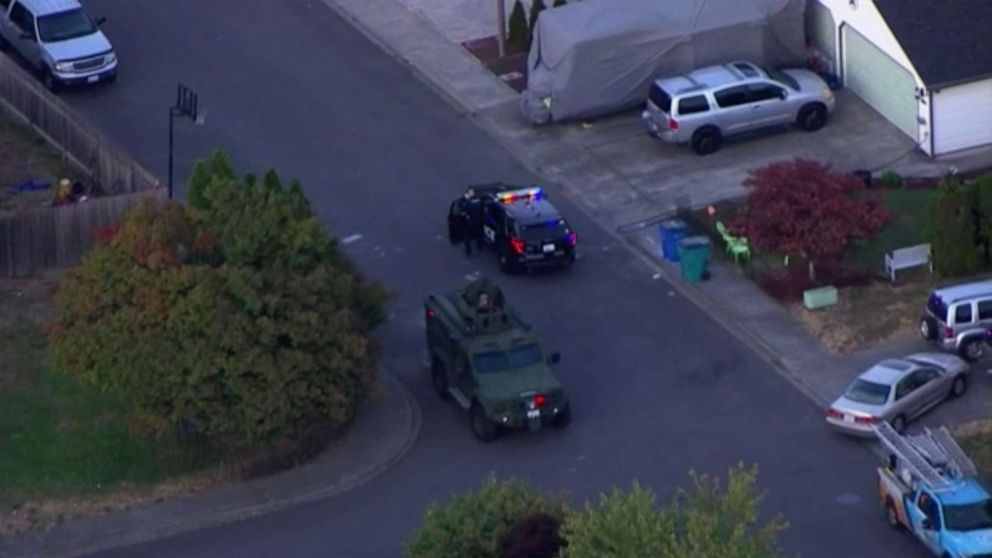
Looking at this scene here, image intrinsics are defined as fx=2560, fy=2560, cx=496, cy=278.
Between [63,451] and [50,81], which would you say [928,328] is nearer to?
[63,451]

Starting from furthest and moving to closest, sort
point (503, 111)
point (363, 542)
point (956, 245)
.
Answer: point (503, 111)
point (956, 245)
point (363, 542)

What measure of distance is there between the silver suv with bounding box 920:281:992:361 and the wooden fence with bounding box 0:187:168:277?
49.9ft

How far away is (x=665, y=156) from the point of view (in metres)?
55.9

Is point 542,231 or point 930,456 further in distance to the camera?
point 542,231

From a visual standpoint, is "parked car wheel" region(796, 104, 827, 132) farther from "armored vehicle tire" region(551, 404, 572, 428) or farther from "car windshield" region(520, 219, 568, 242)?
"armored vehicle tire" region(551, 404, 572, 428)

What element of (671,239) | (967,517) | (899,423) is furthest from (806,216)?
(967,517)

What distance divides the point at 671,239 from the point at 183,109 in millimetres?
10363

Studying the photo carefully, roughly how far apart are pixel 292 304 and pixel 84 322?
11.8 ft

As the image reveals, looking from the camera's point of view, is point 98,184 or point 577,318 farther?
point 98,184

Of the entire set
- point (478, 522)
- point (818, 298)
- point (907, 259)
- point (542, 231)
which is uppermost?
point (478, 522)

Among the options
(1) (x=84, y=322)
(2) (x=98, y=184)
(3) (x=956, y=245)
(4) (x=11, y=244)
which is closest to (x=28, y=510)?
(1) (x=84, y=322)

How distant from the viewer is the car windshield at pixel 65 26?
60344 mm

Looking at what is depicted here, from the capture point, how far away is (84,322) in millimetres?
43562

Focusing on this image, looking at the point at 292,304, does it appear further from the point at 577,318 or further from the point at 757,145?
the point at 757,145
